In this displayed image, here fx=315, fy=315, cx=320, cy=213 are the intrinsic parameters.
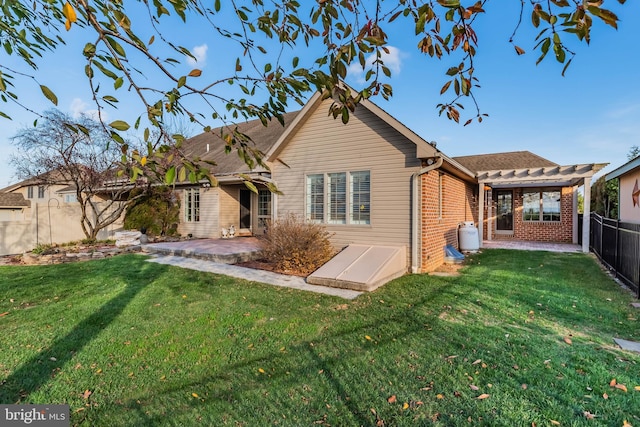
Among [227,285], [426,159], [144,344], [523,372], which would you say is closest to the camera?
[523,372]

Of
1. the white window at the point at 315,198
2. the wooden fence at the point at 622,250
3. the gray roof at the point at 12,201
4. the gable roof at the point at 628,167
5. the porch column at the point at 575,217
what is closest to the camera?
the wooden fence at the point at 622,250

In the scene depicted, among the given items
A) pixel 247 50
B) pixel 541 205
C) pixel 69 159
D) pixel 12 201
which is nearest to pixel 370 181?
pixel 247 50

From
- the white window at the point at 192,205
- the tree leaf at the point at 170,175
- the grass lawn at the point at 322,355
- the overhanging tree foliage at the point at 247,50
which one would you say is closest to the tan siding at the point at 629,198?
the grass lawn at the point at 322,355

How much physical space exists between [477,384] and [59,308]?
6.28 meters

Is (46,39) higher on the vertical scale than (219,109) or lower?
higher

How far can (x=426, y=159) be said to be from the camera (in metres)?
7.80

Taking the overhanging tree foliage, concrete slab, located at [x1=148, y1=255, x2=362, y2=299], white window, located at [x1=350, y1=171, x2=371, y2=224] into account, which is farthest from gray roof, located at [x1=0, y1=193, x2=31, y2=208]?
the overhanging tree foliage

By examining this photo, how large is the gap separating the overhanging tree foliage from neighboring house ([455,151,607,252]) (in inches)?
472

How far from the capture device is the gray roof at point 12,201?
91.8 feet

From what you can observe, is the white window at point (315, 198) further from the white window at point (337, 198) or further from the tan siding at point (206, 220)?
the tan siding at point (206, 220)

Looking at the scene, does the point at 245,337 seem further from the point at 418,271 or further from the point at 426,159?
the point at 426,159

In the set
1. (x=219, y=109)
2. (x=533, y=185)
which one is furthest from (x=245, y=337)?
(x=533, y=185)

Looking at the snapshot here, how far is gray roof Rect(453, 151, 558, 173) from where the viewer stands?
14738 mm

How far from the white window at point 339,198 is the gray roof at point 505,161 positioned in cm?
818
